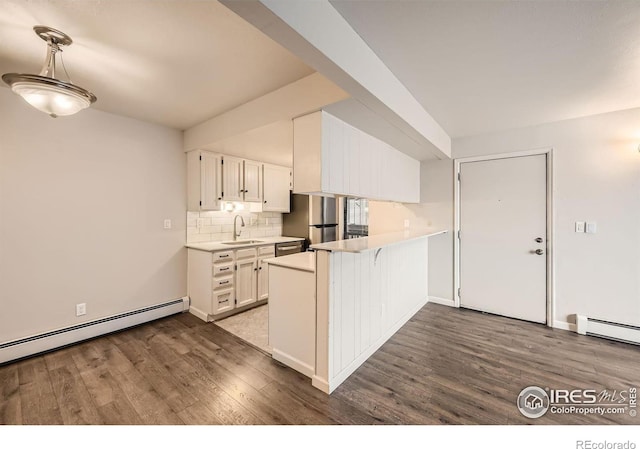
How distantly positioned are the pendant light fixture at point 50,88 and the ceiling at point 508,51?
170 centimetres

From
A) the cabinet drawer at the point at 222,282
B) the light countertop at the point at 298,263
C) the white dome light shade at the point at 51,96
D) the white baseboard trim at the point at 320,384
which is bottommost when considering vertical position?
the white baseboard trim at the point at 320,384

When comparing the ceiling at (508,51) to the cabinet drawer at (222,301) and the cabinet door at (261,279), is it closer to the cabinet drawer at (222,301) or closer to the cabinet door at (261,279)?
the cabinet door at (261,279)

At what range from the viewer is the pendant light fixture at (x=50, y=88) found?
1.55 metres

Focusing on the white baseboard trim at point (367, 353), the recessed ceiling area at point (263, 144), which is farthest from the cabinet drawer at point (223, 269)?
the white baseboard trim at point (367, 353)

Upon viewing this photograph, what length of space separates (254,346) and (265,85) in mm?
2446

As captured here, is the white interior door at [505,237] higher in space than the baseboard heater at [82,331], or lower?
higher

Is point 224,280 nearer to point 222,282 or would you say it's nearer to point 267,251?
point 222,282

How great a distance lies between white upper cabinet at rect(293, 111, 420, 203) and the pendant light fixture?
4.73 ft

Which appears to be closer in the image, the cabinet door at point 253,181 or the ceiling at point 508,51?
the ceiling at point 508,51

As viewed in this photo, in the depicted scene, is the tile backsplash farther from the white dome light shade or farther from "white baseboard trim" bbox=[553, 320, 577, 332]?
"white baseboard trim" bbox=[553, 320, 577, 332]

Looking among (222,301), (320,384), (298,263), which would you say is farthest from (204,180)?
(320,384)

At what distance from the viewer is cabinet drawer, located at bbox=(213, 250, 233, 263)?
329cm

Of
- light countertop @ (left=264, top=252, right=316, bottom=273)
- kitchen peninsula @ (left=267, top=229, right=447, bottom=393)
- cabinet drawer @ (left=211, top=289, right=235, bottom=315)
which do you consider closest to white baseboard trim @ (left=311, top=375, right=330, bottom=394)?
kitchen peninsula @ (left=267, top=229, right=447, bottom=393)
